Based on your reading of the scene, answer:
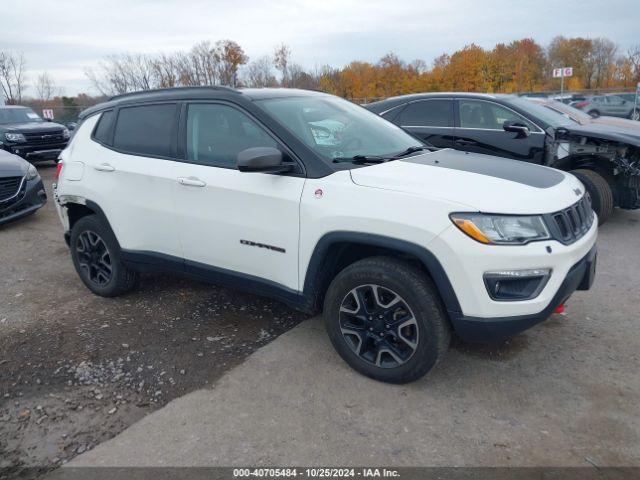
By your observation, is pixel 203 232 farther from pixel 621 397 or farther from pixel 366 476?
pixel 621 397

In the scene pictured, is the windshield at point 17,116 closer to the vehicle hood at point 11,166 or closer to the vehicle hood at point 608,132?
the vehicle hood at point 11,166

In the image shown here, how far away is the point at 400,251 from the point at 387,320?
450mm

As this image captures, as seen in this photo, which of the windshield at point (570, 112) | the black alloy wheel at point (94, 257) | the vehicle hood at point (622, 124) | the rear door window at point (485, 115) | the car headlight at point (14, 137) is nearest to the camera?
the black alloy wheel at point (94, 257)

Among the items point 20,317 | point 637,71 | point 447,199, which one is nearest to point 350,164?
point 447,199

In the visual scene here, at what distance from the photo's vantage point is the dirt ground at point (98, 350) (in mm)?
2787

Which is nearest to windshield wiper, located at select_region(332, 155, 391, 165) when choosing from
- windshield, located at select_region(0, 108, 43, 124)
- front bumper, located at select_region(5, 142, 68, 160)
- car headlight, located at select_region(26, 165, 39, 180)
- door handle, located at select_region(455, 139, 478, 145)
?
door handle, located at select_region(455, 139, 478, 145)

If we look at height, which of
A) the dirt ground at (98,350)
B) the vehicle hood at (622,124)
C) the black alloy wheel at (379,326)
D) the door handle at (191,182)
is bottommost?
the dirt ground at (98,350)

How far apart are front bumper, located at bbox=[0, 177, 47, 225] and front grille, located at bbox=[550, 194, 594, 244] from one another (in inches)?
281

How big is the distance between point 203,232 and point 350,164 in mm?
1186

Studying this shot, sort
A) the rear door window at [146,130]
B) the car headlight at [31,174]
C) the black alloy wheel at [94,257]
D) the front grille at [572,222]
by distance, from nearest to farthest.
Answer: the front grille at [572,222]
the rear door window at [146,130]
the black alloy wheel at [94,257]
the car headlight at [31,174]

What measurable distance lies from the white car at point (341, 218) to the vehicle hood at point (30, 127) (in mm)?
9589

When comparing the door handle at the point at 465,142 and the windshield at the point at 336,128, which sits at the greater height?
the windshield at the point at 336,128

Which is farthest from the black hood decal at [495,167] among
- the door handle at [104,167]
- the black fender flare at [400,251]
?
the door handle at [104,167]

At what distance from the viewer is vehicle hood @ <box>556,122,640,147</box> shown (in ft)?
19.7
